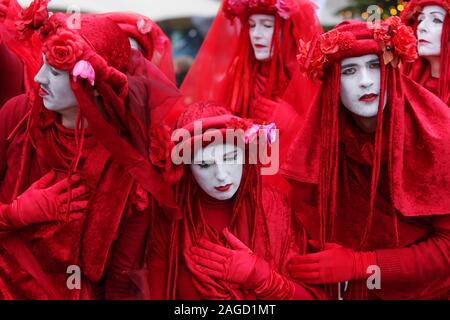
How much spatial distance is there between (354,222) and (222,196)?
0.47 m

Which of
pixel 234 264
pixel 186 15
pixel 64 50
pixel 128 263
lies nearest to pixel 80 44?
pixel 64 50

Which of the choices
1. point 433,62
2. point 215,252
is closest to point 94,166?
point 215,252

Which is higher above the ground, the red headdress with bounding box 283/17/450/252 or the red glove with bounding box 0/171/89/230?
the red headdress with bounding box 283/17/450/252

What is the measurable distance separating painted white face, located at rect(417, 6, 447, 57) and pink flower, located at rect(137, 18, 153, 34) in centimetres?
118

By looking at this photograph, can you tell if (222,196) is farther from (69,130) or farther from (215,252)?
(69,130)

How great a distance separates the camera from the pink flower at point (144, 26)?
3.50 meters

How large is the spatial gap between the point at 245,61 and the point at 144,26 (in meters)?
0.50

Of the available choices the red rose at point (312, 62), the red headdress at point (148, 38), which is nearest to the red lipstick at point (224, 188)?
the red rose at point (312, 62)

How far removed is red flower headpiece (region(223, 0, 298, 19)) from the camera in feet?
11.6

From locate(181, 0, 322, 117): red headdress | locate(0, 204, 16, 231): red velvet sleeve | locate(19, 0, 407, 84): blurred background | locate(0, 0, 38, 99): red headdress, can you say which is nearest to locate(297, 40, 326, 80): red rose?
locate(181, 0, 322, 117): red headdress

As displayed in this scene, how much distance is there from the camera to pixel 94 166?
2551mm

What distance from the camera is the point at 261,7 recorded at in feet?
11.7

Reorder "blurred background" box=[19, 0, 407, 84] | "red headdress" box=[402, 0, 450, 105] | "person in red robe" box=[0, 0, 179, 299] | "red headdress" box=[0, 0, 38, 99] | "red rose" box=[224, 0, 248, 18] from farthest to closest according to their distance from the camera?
1. "blurred background" box=[19, 0, 407, 84]
2. "red rose" box=[224, 0, 248, 18]
3. "red headdress" box=[402, 0, 450, 105]
4. "red headdress" box=[0, 0, 38, 99]
5. "person in red robe" box=[0, 0, 179, 299]

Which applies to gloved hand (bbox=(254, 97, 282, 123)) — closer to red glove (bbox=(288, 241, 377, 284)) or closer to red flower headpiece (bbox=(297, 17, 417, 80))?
red flower headpiece (bbox=(297, 17, 417, 80))
